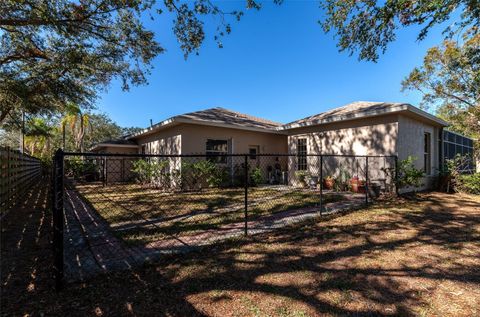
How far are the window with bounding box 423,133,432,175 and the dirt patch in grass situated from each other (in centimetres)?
704

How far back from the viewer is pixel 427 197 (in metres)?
Result: 8.38

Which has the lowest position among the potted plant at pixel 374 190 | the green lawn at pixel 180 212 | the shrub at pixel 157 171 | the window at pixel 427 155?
the green lawn at pixel 180 212

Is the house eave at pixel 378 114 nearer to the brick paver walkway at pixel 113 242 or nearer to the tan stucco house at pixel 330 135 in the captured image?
the tan stucco house at pixel 330 135


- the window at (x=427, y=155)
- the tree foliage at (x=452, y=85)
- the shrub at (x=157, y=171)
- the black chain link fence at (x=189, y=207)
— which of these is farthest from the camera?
the tree foliage at (x=452, y=85)

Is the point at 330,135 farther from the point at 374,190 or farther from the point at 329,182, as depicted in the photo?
the point at 374,190

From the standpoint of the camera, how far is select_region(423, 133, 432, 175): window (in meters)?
10.3

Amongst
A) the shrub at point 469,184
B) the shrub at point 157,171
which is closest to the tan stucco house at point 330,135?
the shrub at point 157,171

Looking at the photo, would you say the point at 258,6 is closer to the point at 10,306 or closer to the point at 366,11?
the point at 366,11

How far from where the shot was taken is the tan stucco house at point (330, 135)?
866 centimetres

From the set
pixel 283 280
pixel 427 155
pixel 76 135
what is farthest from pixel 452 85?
pixel 76 135

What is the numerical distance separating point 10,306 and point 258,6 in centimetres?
753

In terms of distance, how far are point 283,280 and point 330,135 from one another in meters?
8.86

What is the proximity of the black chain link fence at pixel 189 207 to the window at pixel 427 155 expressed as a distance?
323 cm

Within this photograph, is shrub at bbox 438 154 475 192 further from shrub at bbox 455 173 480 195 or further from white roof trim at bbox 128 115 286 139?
white roof trim at bbox 128 115 286 139
